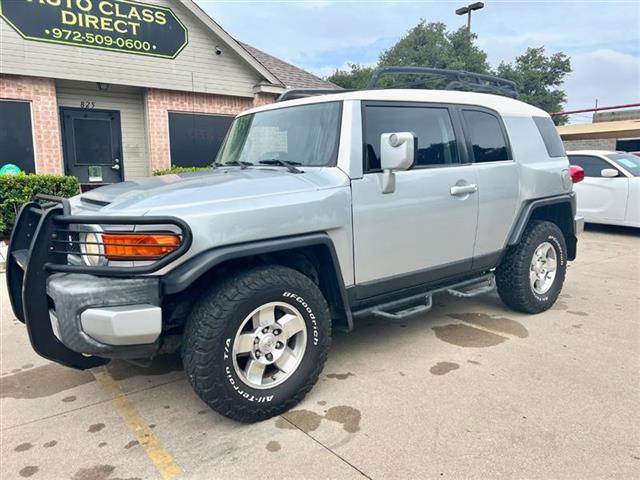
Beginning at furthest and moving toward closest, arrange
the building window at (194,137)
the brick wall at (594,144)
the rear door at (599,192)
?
the brick wall at (594,144) → the building window at (194,137) → the rear door at (599,192)

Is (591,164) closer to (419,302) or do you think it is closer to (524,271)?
(524,271)

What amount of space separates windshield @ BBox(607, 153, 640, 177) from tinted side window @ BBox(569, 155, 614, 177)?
0.17 meters

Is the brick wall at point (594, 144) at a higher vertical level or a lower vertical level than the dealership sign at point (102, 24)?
lower

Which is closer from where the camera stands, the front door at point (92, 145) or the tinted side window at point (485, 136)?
the tinted side window at point (485, 136)

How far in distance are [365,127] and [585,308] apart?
10.3 feet

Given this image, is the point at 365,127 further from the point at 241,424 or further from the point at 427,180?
the point at 241,424

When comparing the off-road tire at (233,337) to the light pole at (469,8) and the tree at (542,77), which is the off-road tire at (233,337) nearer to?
the light pole at (469,8)

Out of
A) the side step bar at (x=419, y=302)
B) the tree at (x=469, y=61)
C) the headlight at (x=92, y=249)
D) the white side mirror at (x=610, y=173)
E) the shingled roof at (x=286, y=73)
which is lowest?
the side step bar at (x=419, y=302)

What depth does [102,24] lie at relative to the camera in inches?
395

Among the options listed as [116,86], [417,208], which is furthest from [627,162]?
[116,86]

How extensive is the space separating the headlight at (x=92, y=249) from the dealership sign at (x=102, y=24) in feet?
28.3

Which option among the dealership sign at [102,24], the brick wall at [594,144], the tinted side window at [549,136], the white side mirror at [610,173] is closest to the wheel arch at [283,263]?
the tinted side window at [549,136]

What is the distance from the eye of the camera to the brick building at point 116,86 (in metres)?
9.39

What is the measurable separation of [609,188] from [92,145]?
33.8 ft
